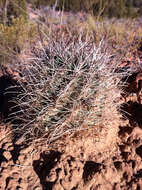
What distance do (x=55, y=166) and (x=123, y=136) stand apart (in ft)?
2.38

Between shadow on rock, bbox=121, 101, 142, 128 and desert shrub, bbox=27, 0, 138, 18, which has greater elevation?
desert shrub, bbox=27, 0, 138, 18

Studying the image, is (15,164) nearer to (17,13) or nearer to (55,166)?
(55,166)

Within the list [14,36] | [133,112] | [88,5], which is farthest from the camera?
[14,36]

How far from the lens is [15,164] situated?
1560 millimetres

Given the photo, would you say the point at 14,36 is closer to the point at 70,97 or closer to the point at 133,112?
the point at 70,97

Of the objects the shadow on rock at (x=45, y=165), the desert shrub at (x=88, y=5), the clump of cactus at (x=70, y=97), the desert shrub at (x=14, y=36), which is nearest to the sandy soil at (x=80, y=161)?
the shadow on rock at (x=45, y=165)

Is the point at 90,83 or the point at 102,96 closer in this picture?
the point at 90,83

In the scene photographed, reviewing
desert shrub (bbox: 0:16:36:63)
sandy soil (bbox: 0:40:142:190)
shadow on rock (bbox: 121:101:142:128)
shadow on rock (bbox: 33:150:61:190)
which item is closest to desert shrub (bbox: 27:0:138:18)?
desert shrub (bbox: 0:16:36:63)

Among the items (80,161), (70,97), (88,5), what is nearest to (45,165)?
(80,161)

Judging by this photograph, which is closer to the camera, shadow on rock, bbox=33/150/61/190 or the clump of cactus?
shadow on rock, bbox=33/150/61/190

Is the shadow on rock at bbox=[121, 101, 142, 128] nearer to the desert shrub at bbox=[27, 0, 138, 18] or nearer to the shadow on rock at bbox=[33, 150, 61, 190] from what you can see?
the shadow on rock at bbox=[33, 150, 61, 190]

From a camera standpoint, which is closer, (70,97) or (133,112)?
(70,97)

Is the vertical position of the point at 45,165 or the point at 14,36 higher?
the point at 14,36

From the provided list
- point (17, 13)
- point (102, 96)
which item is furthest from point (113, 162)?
point (17, 13)
